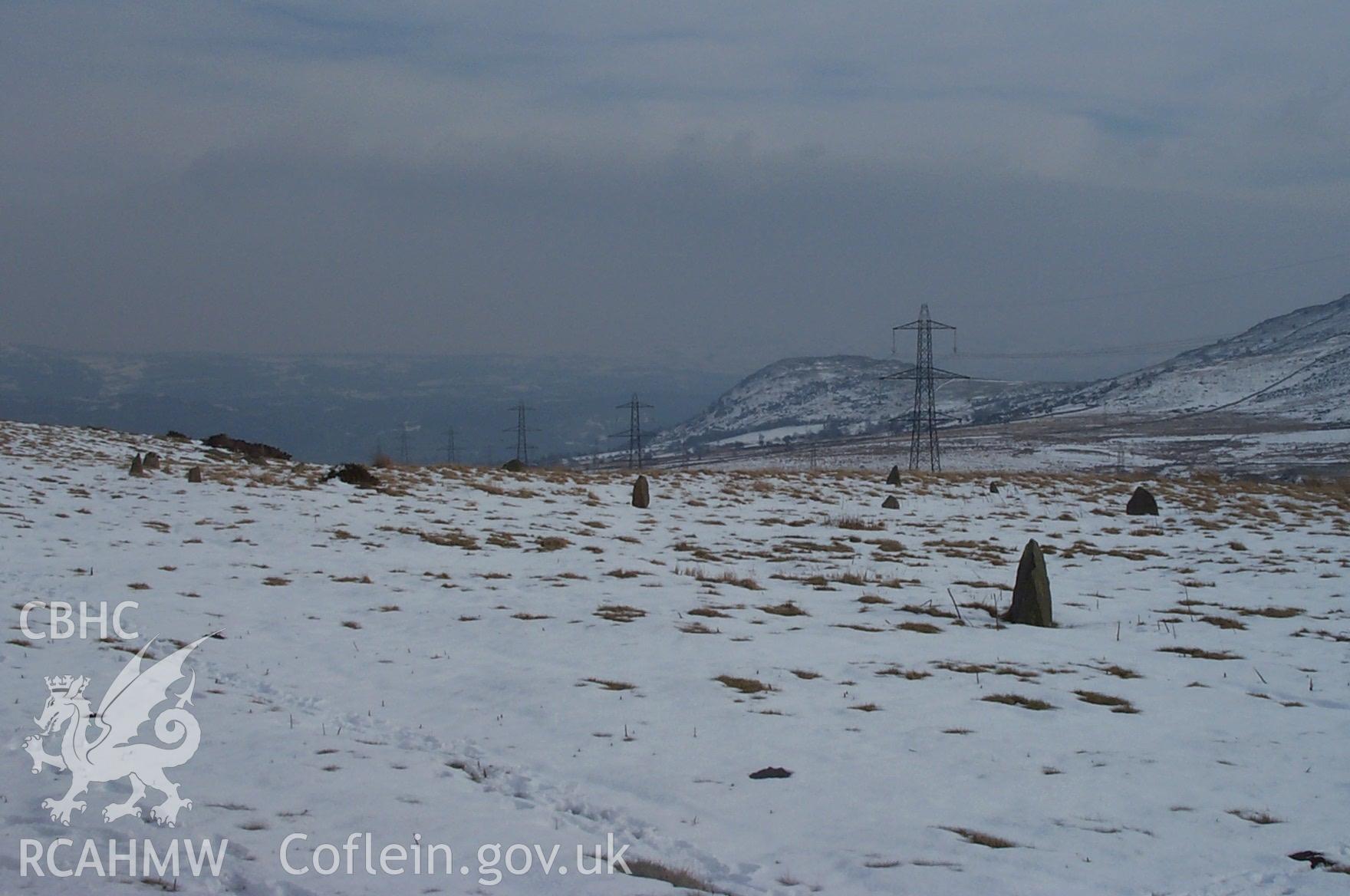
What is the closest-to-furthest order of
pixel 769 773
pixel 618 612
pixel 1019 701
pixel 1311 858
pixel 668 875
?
pixel 668 875
pixel 1311 858
pixel 769 773
pixel 1019 701
pixel 618 612

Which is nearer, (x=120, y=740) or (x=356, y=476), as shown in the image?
(x=120, y=740)

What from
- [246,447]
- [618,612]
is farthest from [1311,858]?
[246,447]

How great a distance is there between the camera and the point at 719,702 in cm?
988

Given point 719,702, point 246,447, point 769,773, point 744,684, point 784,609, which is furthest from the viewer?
point 246,447

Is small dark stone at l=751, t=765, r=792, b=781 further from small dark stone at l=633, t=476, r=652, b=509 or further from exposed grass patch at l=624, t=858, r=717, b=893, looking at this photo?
small dark stone at l=633, t=476, r=652, b=509

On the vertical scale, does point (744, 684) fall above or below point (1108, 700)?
above

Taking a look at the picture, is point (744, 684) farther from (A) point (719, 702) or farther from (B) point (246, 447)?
(B) point (246, 447)

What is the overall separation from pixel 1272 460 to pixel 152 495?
105 m

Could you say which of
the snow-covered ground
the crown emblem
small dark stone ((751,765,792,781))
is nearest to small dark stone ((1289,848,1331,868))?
the snow-covered ground

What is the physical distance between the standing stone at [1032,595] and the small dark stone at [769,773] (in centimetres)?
710

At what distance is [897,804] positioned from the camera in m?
7.36

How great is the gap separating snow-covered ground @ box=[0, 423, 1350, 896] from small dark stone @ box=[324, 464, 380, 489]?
21.5ft

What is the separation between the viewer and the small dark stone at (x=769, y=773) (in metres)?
7.86

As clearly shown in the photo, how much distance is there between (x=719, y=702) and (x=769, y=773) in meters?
1.99
